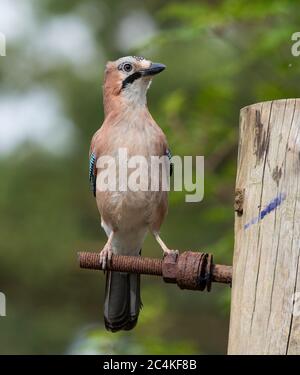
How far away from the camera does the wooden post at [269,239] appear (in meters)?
4.30

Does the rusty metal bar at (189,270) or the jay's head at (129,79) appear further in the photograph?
the jay's head at (129,79)

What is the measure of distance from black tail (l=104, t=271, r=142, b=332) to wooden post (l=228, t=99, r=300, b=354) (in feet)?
6.44

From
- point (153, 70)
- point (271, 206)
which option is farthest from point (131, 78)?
point (271, 206)

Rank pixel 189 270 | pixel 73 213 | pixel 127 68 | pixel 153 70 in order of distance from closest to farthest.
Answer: pixel 189 270, pixel 153 70, pixel 127 68, pixel 73 213

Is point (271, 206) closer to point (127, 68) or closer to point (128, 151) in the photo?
point (128, 151)

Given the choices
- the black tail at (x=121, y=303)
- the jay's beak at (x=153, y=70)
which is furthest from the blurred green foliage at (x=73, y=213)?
the jay's beak at (x=153, y=70)

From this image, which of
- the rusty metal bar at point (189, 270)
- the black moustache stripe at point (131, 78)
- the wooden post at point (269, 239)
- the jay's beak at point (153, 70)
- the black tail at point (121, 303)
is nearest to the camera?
the wooden post at point (269, 239)

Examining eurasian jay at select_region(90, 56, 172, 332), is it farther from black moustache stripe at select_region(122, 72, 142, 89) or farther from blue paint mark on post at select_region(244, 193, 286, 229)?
blue paint mark on post at select_region(244, 193, 286, 229)

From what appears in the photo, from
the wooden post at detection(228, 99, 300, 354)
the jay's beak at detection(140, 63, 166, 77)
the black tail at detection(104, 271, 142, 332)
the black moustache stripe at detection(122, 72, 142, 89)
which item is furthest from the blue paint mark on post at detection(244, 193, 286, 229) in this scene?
the black moustache stripe at detection(122, 72, 142, 89)

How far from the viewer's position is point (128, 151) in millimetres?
6410

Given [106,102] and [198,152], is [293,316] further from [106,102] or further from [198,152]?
[198,152]

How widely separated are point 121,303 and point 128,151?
3.48ft

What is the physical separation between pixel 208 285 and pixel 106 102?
7.83 feet

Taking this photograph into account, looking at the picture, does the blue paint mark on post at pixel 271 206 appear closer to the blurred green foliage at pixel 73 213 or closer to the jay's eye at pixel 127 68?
the jay's eye at pixel 127 68
